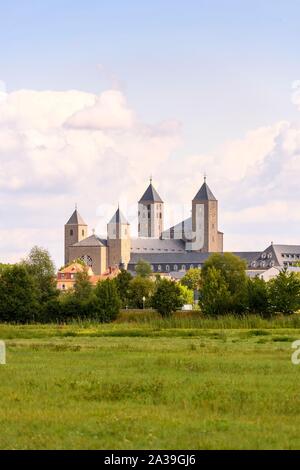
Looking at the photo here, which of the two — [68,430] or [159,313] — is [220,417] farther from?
[159,313]

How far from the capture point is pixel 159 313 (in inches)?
3314

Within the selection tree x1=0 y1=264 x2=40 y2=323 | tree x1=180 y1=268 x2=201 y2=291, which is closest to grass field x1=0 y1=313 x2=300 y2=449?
tree x1=0 y1=264 x2=40 y2=323

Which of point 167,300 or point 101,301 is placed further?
point 167,300

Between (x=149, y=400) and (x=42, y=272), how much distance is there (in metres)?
90.6

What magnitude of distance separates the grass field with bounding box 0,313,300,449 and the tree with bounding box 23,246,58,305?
5043cm

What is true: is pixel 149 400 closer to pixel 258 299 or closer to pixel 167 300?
pixel 258 299

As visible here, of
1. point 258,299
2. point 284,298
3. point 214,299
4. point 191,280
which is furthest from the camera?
point 191,280

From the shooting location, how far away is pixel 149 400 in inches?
740

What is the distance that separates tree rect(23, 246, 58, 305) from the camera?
81375mm

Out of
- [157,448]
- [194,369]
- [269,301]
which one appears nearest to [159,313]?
[269,301]

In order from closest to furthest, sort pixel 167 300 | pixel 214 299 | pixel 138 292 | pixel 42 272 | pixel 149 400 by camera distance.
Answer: pixel 149 400, pixel 214 299, pixel 167 300, pixel 42 272, pixel 138 292

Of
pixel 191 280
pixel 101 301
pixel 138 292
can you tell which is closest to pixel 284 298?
pixel 101 301

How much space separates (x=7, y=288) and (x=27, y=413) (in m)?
59.9

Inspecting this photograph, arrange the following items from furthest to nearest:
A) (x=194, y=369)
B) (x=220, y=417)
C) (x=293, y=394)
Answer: (x=194, y=369)
(x=293, y=394)
(x=220, y=417)
